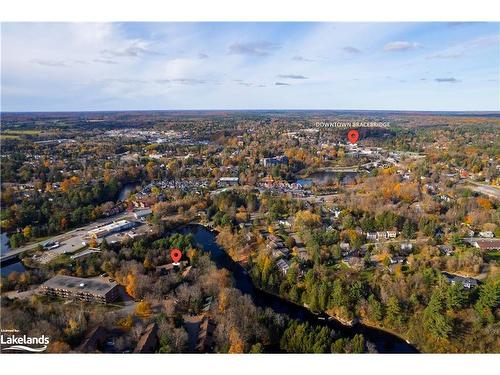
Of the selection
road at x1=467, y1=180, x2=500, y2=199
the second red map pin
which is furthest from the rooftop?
road at x1=467, y1=180, x2=500, y2=199

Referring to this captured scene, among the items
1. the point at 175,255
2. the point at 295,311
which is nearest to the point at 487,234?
the point at 295,311

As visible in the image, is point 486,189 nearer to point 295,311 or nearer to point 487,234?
point 487,234

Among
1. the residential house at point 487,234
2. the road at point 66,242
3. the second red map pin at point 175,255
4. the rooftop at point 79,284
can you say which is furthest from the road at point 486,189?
the road at point 66,242

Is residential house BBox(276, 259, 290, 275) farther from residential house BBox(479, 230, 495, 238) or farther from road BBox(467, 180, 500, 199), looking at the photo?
road BBox(467, 180, 500, 199)

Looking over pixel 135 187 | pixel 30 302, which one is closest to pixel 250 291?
pixel 30 302

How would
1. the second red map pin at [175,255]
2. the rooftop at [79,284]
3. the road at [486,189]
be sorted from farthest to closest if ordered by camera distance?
the road at [486,189] → the second red map pin at [175,255] → the rooftop at [79,284]

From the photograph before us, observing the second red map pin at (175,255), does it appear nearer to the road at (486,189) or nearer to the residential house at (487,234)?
the residential house at (487,234)

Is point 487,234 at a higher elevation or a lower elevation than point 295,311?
higher

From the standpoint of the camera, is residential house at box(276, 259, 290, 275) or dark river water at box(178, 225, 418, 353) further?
residential house at box(276, 259, 290, 275)

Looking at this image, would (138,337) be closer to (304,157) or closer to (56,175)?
(56,175)
